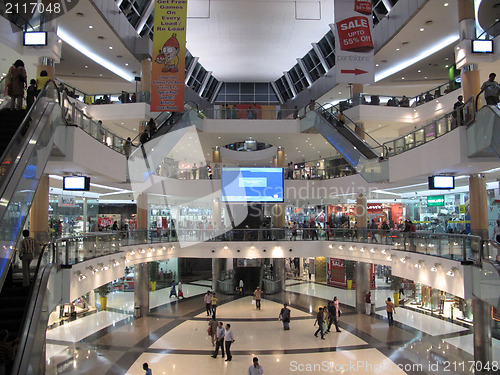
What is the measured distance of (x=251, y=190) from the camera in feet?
72.3

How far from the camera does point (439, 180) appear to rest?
12773mm

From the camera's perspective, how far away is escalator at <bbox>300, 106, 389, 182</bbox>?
1670 cm

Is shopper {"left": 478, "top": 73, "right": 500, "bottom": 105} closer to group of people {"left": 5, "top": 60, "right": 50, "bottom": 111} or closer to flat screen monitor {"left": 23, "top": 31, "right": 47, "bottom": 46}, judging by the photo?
group of people {"left": 5, "top": 60, "right": 50, "bottom": 111}

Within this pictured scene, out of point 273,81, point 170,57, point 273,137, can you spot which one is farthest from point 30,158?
point 273,81

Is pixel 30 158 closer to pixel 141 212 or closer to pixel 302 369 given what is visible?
pixel 302 369

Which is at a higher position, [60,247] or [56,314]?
[60,247]

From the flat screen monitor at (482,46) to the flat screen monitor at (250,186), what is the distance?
11.8 m

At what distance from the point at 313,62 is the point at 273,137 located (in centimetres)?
914

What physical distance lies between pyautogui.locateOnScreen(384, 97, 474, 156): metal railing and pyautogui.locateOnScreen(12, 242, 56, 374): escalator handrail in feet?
33.7

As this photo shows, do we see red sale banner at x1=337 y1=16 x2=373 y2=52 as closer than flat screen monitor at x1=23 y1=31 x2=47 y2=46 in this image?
No

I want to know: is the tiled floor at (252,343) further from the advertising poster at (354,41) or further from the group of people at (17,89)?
the advertising poster at (354,41)

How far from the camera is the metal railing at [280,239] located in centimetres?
1059

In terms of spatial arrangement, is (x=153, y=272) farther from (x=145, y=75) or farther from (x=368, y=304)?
(x=368, y=304)

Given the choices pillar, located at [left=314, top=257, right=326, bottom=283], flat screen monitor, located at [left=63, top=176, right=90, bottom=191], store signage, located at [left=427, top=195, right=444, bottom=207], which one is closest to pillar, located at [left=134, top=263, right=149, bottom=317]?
flat screen monitor, located at [left=63, top=176, right=90, bottom=191]
